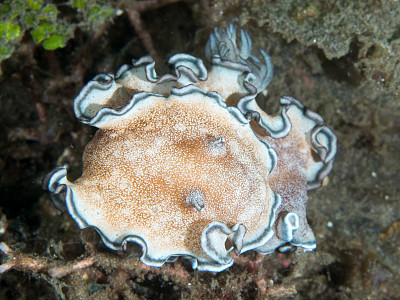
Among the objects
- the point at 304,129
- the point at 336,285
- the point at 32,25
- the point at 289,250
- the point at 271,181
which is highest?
the point at 32,25

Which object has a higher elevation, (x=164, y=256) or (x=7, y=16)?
(x=7, y=16)

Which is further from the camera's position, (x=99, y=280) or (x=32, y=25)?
(x=32, y=25)

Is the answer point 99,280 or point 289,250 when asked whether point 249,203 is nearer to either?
point 289,250

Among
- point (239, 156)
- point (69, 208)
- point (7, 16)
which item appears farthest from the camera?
point (7, 16)

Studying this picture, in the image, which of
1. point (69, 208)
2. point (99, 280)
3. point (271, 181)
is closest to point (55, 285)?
point (99, 280)

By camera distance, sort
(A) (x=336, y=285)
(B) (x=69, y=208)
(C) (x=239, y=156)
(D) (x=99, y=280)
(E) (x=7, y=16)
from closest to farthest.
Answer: (B) (x=69, y=208) → (C) (x=239, y=156) → (D) (x=99, y=280) → (E) (x=7, y=16) → (A) (x=336, y=285)

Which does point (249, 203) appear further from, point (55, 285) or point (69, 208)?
point (55, 285)
